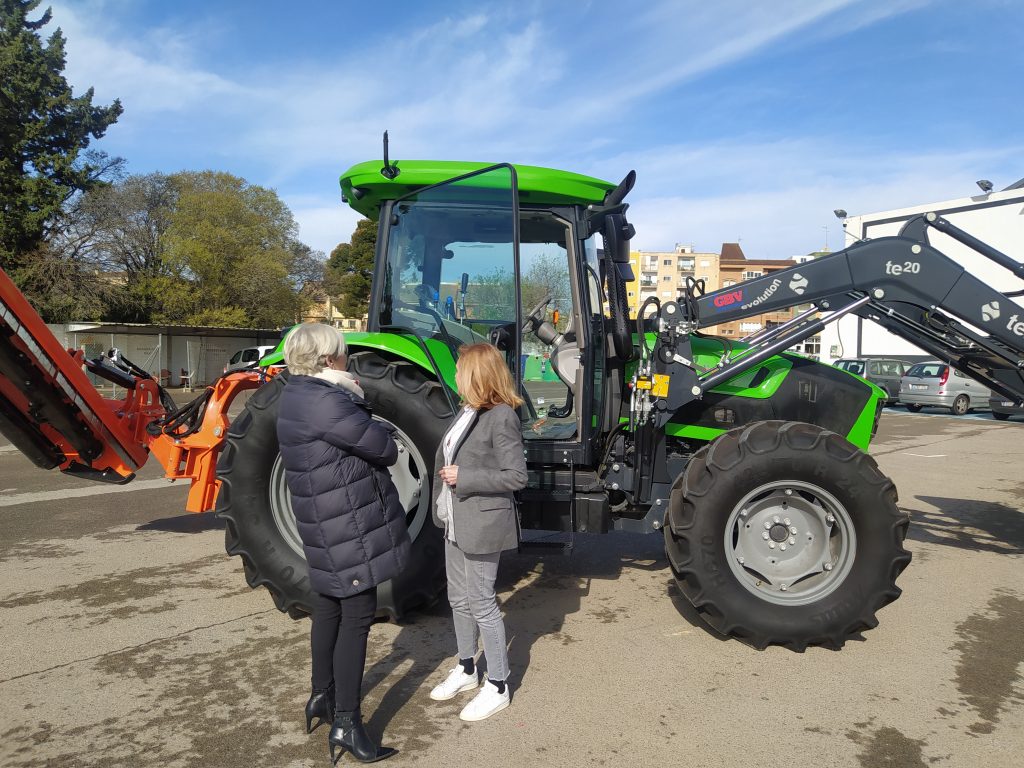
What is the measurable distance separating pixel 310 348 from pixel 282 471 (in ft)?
5.31

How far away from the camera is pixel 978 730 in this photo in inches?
127

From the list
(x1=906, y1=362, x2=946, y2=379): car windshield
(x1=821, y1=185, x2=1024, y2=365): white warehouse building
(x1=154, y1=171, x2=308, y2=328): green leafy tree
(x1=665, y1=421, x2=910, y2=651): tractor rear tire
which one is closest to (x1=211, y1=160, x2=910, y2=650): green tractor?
(x1=665, y1=421, x2=910, y2=651): tractor rear tire

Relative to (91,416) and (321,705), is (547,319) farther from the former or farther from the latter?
(91,416)

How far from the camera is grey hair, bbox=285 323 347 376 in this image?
9.80ft

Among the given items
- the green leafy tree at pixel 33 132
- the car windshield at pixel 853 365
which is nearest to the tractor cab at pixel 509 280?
the car windshield at pixel 853 365

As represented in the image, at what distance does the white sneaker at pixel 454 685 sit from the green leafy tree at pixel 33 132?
98.4 ft

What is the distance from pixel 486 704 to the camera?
328cm

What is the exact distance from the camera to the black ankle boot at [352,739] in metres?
2.88

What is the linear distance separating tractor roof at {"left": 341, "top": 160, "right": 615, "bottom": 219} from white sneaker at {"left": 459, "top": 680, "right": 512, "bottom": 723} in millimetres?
2700

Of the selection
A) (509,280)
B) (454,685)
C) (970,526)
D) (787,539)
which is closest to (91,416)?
(509,280)

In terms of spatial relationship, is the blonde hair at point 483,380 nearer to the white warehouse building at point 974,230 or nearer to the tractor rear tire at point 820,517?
the tractor rear tire at point 820,517

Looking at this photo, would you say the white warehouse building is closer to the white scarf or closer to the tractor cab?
the tractor cab

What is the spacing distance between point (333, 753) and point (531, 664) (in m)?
1.21

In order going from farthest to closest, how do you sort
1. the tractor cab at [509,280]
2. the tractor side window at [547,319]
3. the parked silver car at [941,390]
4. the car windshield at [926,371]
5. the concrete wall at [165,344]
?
the concrete wall at [165,344] → the car windshield at [926,371] → the parked silver car at [941,390] → the tractor side window at [547,319] → the tractor cab at [509,280]
